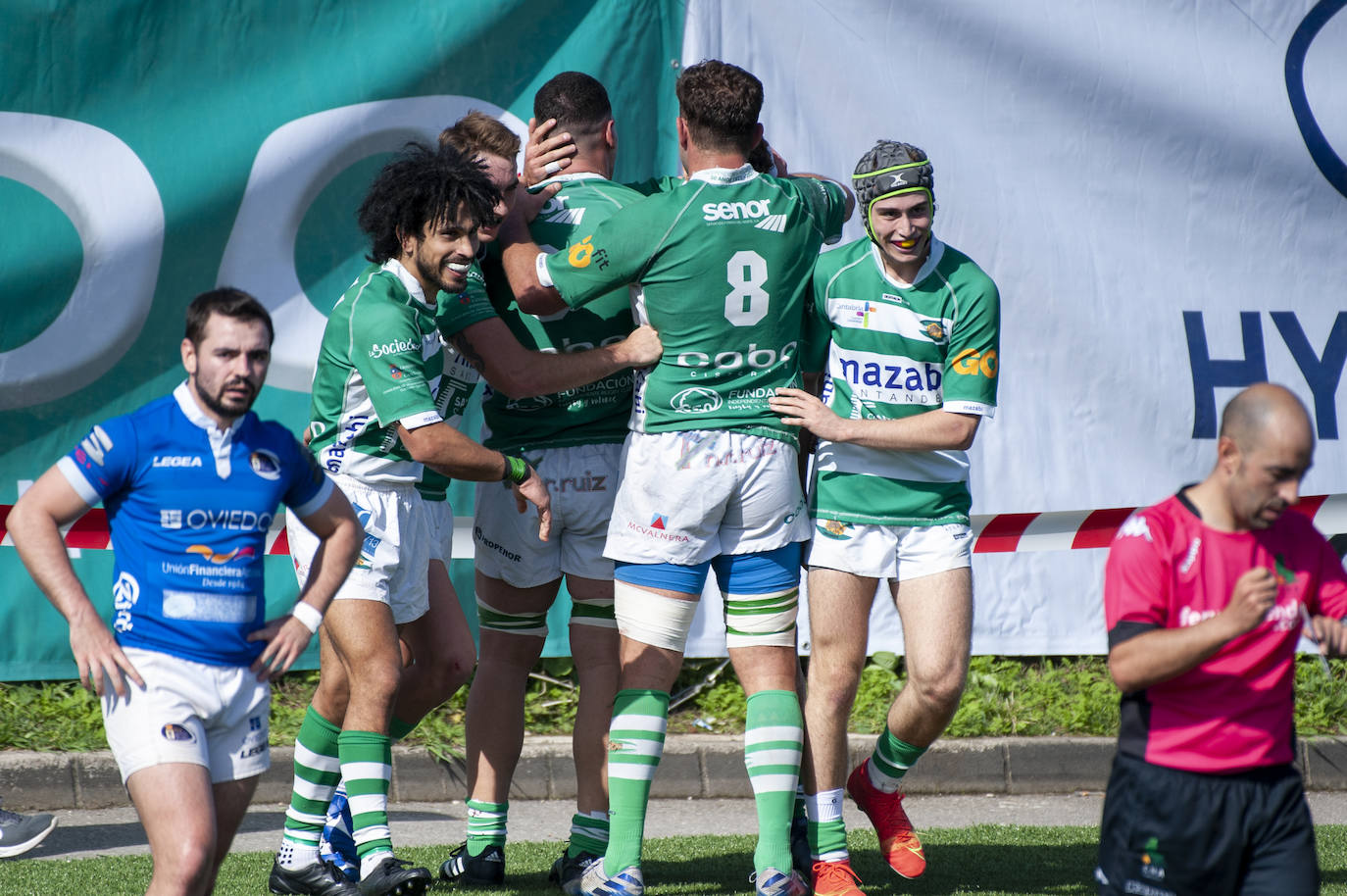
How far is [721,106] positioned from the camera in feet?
13.5

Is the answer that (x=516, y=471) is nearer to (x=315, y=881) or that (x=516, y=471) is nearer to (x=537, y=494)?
(x=537, y=494)

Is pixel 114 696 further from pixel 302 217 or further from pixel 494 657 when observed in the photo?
pixel 302 217

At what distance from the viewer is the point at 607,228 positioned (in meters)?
4.13

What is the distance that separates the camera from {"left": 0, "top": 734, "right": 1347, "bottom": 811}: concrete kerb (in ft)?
20.1

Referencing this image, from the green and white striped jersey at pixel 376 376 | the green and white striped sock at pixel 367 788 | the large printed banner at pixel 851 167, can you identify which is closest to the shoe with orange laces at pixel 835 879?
the green and white striped sock at pixel 367 788

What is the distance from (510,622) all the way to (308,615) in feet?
5.03

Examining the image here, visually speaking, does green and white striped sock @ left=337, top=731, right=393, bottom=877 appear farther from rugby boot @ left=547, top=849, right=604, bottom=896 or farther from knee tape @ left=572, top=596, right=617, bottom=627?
knee tape @ left=572, top=596, right=617, bottom=627

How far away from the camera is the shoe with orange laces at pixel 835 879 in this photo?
421 cm

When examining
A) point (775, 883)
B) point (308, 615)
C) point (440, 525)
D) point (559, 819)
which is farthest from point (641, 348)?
point (559, 819)

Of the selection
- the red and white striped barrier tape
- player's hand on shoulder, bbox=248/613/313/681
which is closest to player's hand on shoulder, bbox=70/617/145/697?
player's hand on shoulder, bbox=248/613/313/681

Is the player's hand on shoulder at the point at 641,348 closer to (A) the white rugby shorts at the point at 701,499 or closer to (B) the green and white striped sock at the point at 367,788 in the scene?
(A) the white rugby shorts at the point at 701,499

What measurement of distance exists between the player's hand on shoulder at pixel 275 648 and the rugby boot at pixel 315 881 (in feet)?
3.95

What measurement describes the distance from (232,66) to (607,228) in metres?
2.92

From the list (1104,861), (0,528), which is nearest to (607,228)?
(1104,861)
